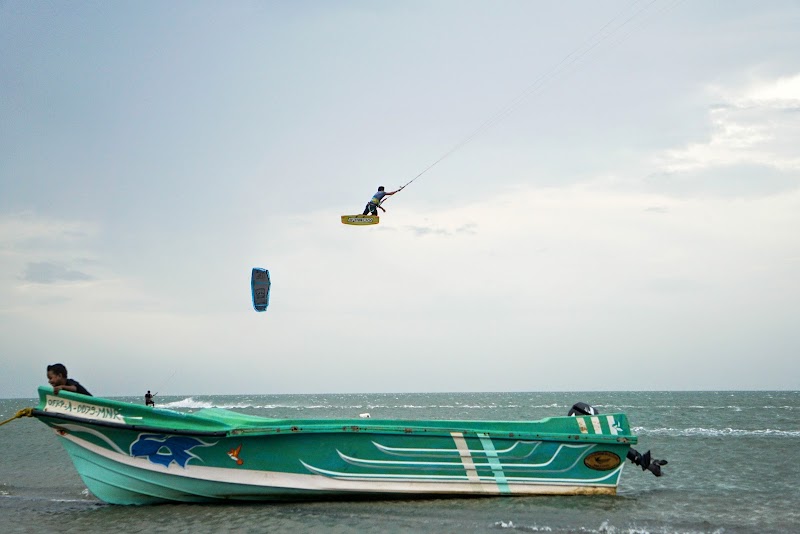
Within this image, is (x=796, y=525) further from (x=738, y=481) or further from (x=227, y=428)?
(x=227, y=428)

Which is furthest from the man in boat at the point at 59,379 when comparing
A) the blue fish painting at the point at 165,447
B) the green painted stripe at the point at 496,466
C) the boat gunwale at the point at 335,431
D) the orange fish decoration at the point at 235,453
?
the green painted stripe at the point at 496,466

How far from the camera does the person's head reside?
8.99 meters

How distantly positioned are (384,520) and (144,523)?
2833mm

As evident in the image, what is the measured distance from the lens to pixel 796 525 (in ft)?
27.3

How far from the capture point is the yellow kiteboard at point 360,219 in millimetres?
14203

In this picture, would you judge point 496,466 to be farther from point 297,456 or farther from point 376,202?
point 376,202

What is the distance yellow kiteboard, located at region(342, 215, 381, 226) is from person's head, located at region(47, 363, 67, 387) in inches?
261

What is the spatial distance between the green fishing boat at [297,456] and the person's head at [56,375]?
5.9 inches

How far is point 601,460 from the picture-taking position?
31.4 ft

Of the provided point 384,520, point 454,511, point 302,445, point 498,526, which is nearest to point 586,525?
point 498,526

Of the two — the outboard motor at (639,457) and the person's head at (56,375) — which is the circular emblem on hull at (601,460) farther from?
the person's head at (56,375)

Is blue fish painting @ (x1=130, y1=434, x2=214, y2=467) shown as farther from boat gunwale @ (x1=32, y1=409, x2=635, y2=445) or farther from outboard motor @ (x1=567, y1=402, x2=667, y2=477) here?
outboard motor @ (x1=567, y1=402, x2=667, y2=477)

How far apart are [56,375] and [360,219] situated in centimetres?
682

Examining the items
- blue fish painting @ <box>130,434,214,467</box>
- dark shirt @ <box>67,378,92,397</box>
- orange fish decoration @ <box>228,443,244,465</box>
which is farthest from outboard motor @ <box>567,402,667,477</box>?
dark shirt @ <box>67,378,92,397</box>
